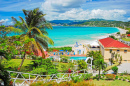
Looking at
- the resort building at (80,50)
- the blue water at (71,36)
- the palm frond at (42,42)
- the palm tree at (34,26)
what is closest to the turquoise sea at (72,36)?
the blue water at (71,36)

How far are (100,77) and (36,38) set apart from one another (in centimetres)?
694

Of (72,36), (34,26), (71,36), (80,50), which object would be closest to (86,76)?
(34,26)

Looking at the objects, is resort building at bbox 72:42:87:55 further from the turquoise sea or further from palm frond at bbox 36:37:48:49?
the turquoise sea

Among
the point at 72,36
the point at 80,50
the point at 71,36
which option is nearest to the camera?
the point at 80,50

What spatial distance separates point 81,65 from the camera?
43.1 ft

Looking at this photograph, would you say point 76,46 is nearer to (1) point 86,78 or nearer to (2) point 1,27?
(1) point 86,78

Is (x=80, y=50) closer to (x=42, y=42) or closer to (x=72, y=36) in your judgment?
(x=42, y=42)

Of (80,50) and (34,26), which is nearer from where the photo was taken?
(34,26)

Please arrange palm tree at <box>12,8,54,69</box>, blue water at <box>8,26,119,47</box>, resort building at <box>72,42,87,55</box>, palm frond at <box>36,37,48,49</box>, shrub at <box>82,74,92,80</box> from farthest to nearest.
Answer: blue water at <box>8,26,119,47</box> < resort building at <box>72,42,87,55</box> < palm frond at <box>36,37,48,49</box> < palm tree at <box>12,8,54,69</box> < shrub at <box>82,74,92,80</box>

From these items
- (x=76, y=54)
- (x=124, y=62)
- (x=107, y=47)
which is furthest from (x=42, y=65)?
(x=76, y=54)

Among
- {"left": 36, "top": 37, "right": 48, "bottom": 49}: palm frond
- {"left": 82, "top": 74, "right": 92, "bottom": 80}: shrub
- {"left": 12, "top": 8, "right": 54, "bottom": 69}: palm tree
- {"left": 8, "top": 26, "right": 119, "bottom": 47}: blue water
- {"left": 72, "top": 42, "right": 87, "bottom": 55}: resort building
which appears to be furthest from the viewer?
{"left": 8, "top": 26, "right": 119, "bottom": 47}: blue water

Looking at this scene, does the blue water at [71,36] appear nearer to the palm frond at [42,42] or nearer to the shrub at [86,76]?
the palm frond at [42,42]

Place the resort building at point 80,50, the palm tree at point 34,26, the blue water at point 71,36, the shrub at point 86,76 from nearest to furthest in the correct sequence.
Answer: the shrub at point 86,76 → the palm tree at point 34,26 → the resort building at point 80,50 → the blue water at point 71,36

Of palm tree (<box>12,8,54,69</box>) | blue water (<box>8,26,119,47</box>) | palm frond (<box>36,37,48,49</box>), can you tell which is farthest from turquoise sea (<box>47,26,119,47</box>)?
palm tree (<box>12,8,54,69</box>)
